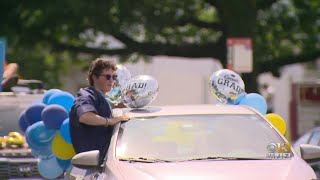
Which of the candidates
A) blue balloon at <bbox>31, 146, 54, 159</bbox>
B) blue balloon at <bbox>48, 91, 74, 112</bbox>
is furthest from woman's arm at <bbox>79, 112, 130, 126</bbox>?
blue balloon at <bbox>48, 91, 74, 112</bbox>

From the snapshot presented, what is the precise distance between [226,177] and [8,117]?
240 inches

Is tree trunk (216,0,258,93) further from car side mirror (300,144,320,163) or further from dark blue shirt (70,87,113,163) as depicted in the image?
car side mirror (300,144,320,163)

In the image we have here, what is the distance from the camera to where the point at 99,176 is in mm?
6621

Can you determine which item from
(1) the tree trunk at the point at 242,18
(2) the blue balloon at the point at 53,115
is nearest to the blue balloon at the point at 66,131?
(2) the blue balloon at the point at 53,115

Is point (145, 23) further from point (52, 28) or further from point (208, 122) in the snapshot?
point (208, 122)

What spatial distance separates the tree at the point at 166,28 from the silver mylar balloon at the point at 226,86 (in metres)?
10.6

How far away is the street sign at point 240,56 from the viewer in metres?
15.7

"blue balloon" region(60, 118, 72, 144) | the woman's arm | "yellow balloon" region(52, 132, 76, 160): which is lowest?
"yellow balloon" region(52, 132, 76, 160)

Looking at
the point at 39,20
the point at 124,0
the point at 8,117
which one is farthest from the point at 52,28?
the point at 8,117

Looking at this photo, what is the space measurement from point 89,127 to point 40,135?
1.40 m

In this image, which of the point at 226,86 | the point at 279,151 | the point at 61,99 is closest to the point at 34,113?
the point at 61,99

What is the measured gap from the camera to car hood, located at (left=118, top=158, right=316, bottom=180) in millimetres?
6102

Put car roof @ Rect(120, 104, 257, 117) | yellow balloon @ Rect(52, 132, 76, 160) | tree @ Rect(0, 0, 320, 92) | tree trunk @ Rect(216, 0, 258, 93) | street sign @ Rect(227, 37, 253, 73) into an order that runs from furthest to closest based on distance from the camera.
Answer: tree trunk @ Rect(216, 0, 258, 93) → tree @ Rect(0, 0, 320, 92) → street sign @ Rect(227, 37, 253, 73) → yellow balloon @ Rect(52, 132, 76, 160) → car roof @ Rect(120, 104, 257, 117)

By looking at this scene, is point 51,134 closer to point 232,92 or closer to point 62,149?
point 62,149
